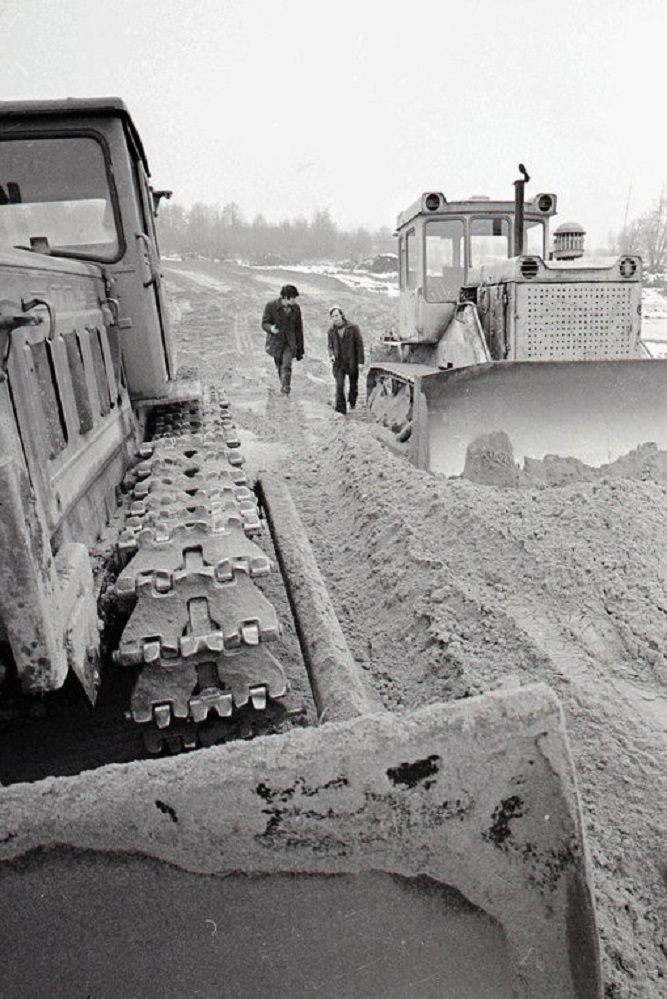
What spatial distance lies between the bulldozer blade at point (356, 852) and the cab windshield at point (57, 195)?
3.34 meters

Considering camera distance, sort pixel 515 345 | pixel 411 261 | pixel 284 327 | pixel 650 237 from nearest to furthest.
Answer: pixel 515 345 → pixel 411 261 → pixel 284 327 → pixel 650 237

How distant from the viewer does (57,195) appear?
3.66 metres

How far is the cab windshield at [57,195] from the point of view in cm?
357

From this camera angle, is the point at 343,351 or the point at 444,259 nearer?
the point at 444,259

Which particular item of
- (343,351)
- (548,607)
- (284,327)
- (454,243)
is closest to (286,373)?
(284,327)

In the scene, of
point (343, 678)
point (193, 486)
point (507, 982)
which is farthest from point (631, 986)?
point (193, 486)

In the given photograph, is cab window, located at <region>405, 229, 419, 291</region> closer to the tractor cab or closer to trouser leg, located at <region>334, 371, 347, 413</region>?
the tractor cab

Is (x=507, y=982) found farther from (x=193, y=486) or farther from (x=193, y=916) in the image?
(x=193, y=486)

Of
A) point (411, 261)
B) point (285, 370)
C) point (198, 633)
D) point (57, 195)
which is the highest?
point (57, 195)

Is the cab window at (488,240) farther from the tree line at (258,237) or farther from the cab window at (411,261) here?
the tree line at (258,237)

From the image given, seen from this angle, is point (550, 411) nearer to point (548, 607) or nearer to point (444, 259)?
point (548, 607)

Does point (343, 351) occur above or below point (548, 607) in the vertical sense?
above

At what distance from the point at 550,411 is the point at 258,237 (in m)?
62.7

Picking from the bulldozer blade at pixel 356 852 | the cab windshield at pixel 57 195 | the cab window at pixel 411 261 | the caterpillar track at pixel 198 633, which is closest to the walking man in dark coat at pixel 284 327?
the cab window at pixel 411 261
